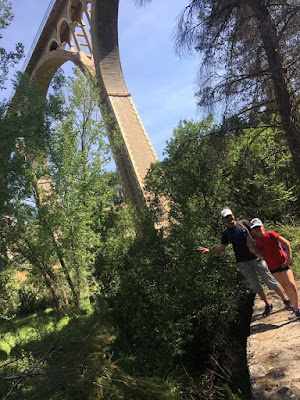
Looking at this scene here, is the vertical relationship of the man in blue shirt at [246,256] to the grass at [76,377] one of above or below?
above

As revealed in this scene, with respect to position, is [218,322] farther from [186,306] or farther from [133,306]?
[133,306]

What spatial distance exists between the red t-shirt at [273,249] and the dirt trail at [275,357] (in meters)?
0.65

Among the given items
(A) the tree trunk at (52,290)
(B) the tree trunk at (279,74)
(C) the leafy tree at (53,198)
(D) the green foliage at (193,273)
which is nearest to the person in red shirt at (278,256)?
(D) the green foliage at (193,273)

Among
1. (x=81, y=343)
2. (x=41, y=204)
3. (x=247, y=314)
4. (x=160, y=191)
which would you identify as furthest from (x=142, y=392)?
(x=41, y=204)

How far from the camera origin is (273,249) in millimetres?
3467

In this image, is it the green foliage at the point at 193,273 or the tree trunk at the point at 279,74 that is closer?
the tree trunk at the point at 279,74

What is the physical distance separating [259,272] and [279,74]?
9.43ft

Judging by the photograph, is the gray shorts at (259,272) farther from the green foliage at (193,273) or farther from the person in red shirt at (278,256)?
the green foliage at (193,273)

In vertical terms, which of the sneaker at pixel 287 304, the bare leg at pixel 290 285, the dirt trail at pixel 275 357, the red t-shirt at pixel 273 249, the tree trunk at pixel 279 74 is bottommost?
the dirt trail at pixel 275 357

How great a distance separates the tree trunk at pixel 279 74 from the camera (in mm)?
4502

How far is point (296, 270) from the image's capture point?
203 inches

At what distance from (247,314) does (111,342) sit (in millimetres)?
2593

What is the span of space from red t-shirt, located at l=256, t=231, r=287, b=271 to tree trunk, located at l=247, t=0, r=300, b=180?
182cm

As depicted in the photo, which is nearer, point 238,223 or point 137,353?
point 238,223
